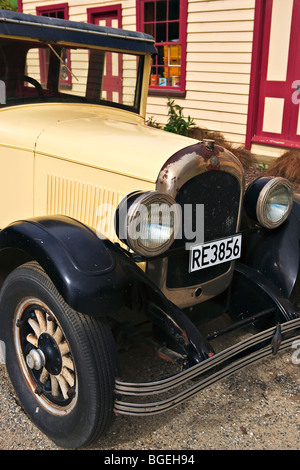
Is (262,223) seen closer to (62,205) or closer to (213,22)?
(62,205)

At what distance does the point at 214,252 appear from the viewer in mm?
2332

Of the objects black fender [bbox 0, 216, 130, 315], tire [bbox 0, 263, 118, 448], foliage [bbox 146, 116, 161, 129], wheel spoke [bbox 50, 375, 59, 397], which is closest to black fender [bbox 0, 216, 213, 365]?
black fender [bbox 0, 216, 130, 315]

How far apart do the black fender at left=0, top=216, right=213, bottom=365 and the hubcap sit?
27 centimetres

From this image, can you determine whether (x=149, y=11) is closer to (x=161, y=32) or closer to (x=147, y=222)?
(x=161, y=32)

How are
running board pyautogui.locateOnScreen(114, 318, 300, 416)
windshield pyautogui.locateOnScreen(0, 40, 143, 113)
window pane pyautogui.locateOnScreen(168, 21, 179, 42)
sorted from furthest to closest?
window pane pyautogui.locateOnScreen(168, 21, 179, 42) → windshield pyautogui.locateOnScreen(0, 40, 143, 113) → running board pyautogui.locateOnScreen(114, 318, 300, 416)

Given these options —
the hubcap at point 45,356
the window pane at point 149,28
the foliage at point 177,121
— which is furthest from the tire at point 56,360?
the window pane at point 149,28

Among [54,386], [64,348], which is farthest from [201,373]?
[54,386]

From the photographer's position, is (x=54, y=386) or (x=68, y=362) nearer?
(x=68, y=362)

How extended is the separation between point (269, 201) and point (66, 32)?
1619 mm

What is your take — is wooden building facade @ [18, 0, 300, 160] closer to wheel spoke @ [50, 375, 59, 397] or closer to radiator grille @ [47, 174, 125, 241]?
radiator grille @ [47, 174, 125, 241]

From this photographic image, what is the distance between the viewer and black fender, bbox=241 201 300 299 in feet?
8.63

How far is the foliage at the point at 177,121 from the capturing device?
24.6 ft

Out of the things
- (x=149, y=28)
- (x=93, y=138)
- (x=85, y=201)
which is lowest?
(x=85, y=201)

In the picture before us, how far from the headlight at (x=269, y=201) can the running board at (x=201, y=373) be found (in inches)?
23.1
